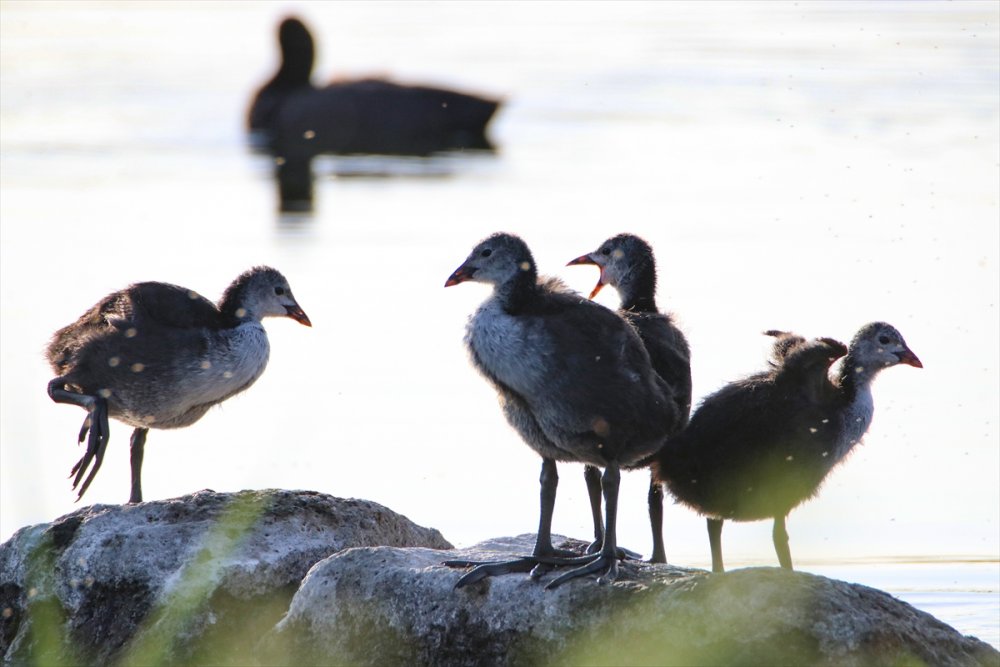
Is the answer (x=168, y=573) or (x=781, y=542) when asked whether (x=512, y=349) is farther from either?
(x=781, y=542)

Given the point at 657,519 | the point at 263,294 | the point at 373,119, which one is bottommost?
the point at 657,519

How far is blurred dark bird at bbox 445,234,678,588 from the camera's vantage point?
6770 millimetres

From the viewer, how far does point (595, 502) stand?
7.61 metres

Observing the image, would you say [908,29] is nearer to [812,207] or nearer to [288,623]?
[812,207]

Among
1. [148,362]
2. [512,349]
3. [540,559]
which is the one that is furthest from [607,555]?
[148,362]

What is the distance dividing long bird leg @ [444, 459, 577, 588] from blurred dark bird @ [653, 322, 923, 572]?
92cm

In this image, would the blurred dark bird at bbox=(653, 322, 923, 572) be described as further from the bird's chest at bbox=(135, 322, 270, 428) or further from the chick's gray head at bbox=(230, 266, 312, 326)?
the chick's gray head at bbox=(230, 266, 312, 326)

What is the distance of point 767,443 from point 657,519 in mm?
615

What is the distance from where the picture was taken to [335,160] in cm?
2005

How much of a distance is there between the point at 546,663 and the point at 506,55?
21.0 meters

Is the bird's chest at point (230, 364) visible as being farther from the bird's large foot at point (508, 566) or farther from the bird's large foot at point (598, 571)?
the bird's large foot at point (598, 571)

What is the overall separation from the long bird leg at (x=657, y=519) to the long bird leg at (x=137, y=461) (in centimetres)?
228

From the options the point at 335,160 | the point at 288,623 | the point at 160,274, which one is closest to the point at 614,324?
the point at 288,623

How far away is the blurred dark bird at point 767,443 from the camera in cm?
782
